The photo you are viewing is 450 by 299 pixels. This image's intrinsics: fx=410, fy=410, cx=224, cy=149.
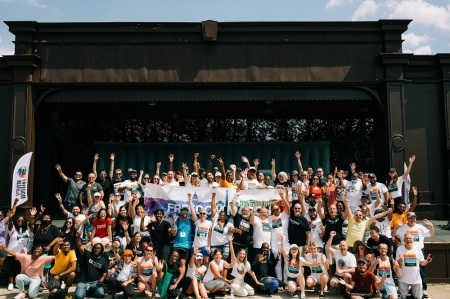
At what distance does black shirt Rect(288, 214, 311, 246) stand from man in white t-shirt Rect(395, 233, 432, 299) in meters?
2.05

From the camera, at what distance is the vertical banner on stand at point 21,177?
38.7 feet

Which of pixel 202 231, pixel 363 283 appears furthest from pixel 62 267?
pixel 363 283

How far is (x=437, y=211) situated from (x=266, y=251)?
6.69 meters

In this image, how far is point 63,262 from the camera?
9367 mm

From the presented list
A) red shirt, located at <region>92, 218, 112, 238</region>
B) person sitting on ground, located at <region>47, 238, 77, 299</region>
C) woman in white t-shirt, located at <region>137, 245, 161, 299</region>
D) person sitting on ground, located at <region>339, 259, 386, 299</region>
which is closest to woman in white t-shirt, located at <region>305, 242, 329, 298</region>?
person sitting on ground, located at <region>339, 259, 386, 299</region>

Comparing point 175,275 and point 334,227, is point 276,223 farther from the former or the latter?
point 175,275

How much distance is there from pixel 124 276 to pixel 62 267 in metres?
1.50

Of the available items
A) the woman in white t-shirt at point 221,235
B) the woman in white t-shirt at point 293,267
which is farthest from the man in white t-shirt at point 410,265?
the woman in white t-shirt at point 221,235

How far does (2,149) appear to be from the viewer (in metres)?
12.9

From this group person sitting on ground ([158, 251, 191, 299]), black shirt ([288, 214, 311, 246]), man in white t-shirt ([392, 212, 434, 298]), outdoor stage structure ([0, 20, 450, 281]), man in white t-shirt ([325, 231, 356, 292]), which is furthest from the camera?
outdoor stage structure ([0, 20, 450, 281])

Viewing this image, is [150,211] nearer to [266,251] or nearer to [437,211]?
[266,251]

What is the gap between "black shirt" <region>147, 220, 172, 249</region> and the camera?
9.63m

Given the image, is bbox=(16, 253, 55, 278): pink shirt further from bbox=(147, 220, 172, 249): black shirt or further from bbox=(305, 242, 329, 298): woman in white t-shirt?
bbox=(305, 242, 329, 298): woman in white t-shirt

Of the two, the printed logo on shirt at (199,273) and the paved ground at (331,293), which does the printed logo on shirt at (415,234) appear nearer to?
the paved ground at (331,293)
